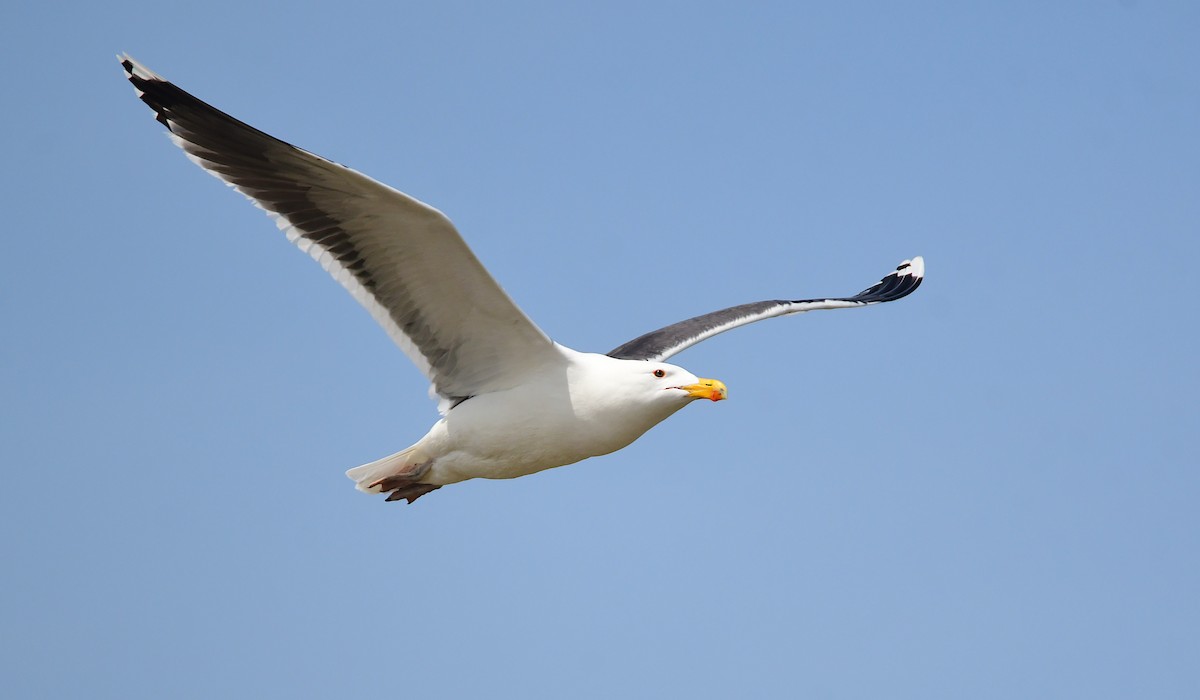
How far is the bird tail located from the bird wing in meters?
0.42

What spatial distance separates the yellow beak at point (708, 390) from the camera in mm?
8250

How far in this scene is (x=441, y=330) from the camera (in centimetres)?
845

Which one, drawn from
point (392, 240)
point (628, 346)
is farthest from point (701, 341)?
point (392, 240)

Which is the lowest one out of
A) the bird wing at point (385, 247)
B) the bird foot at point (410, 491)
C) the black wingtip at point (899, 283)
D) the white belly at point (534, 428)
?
the bird foot at point (410, 491)

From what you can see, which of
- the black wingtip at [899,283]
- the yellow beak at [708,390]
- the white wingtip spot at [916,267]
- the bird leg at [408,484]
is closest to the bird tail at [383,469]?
the bird leg at [408,484]

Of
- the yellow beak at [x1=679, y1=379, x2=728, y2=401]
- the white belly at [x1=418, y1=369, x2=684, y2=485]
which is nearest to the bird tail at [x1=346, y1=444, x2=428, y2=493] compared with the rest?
the white belly at [x1=418, y1=369, x2=684, y2=485]

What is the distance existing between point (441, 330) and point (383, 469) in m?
1.11

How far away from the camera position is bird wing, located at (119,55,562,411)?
758 centimetres

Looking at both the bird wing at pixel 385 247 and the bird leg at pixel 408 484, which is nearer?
the bird wing at pixel 385 247

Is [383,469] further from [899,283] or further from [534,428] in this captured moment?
[899,283]

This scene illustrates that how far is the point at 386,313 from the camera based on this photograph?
8359 millimetres

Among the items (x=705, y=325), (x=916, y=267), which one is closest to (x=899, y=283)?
(x=916, y=267)

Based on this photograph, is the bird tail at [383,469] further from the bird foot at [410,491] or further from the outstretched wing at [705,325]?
the outstretched wing at [705,325]

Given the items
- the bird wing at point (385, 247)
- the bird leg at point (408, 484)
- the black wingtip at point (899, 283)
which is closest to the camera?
the bird wing at point (385, 247)
